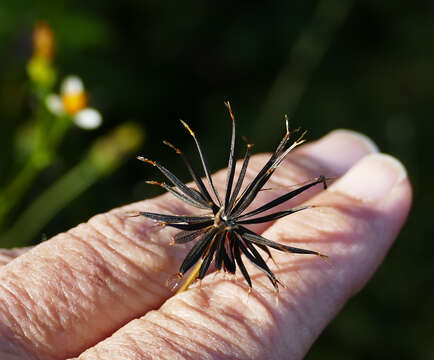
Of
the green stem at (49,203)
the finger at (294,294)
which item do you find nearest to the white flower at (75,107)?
the green stem at (49,203)

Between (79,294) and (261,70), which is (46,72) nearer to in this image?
(79,294)

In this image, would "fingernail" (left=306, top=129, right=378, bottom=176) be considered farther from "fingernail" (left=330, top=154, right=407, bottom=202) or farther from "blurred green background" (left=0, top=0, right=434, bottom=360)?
"blurred green background" (left=0, top=0, right=434, bottom=360)

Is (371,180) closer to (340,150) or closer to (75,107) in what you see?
(340,150)

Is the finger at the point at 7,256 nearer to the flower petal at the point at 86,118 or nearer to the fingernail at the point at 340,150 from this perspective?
the flower petal at the point at 86,118

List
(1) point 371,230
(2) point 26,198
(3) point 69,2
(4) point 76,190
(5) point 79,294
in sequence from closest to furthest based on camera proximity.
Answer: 1. (5) point 79,294
2. (1) point 371,230
3. (4) point 76,190
4. (2) point 26,198
5. (3) point 69,2

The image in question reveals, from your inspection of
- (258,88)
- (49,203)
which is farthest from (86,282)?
(258,88)

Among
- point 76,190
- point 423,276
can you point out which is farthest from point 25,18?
point 423,276
